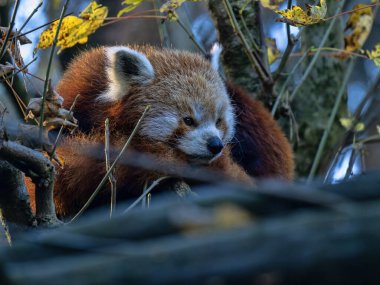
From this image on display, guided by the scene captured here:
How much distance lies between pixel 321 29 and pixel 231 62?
2.93 ft

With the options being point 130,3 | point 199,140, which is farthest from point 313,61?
point 130,3

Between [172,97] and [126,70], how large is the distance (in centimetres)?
37

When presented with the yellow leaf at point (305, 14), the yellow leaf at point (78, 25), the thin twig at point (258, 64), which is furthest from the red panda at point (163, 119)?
the yellow leaf at point (305, 14)

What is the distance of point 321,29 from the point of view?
245 inches

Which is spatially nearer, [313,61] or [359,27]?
[359,27]

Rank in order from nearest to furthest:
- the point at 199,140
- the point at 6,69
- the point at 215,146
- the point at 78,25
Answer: the point at 6,69, the point at 78,25, the point at 215,146, the point at 199,140

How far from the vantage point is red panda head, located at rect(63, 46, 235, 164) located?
4.87 metres

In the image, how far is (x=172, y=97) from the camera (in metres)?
5.15

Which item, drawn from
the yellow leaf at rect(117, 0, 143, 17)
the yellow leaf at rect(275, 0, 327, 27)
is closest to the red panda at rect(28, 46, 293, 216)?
the yellow leaf at rect(117, 0, 143, 17)

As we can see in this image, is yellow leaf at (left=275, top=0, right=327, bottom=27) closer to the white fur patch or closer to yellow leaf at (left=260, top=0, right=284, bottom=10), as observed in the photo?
yellow leaf at (left=260, top=0, right=284, bottom=10)

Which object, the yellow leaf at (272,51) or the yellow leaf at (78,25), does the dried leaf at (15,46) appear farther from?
the yellow leaf at (272,51)

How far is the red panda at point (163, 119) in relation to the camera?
445cm

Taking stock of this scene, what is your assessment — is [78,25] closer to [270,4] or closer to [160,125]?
[160,125]

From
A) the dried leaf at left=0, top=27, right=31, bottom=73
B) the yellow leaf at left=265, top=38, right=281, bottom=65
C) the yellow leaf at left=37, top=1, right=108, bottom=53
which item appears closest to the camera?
the dried leaf at left=0, top=27, right=31, bottom=73
